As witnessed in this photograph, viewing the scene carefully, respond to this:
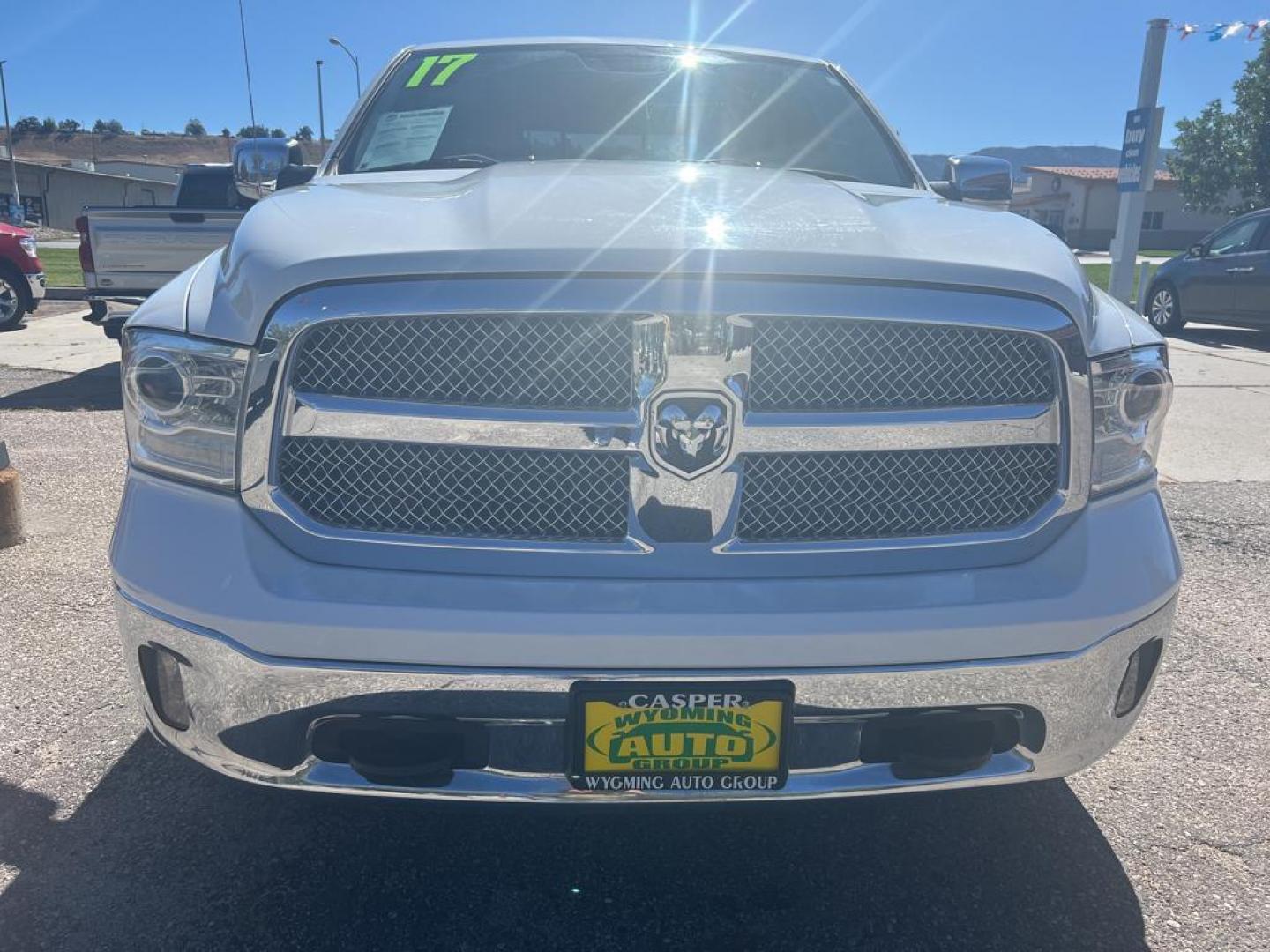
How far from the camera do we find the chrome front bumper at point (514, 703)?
173 centimetres

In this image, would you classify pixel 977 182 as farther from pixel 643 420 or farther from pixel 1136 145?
pixel 1136 145

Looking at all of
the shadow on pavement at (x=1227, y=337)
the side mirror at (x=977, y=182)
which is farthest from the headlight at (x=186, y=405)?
the shadow on pavement at (x=1227, y=337)

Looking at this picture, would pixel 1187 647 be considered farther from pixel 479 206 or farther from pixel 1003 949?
pixel 479 206

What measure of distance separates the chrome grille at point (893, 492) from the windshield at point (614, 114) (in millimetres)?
1491

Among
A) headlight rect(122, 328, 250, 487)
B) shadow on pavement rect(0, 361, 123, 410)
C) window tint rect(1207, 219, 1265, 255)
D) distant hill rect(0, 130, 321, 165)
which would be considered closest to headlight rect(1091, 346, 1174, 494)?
headlight rect(122, 328, 250, 487)

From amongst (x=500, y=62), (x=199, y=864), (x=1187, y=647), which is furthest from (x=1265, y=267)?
(x=199, y=864)

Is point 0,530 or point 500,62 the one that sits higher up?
point 500,62

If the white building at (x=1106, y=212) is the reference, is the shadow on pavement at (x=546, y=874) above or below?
above

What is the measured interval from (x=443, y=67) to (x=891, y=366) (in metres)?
2.33

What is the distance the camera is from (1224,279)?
1273 centimetres

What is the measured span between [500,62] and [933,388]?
2263 millimetres

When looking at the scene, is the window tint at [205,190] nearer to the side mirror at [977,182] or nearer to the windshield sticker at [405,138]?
the windshield sticker at [405,138]

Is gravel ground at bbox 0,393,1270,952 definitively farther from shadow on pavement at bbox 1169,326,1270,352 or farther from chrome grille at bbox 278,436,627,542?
shadow on pavement at bbox 1169,326,1270,352

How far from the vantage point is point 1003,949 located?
6.69ft
